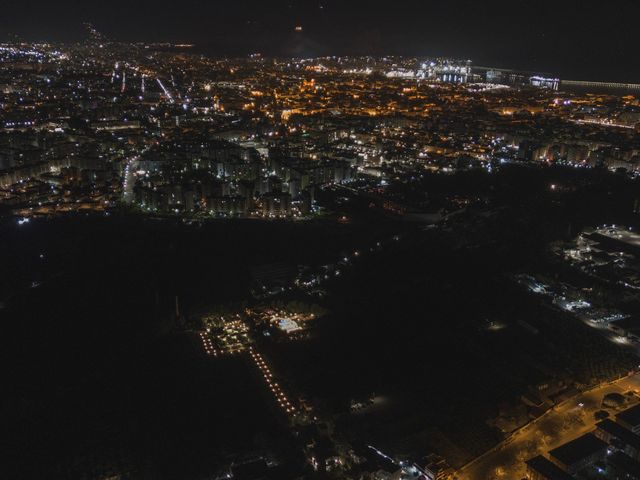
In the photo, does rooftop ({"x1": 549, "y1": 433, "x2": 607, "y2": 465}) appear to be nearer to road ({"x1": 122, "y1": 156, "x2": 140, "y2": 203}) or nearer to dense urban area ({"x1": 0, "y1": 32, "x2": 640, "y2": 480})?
dense urban area ({"x1": 0, "y1": 32, "x2": 640, "y2": 480})

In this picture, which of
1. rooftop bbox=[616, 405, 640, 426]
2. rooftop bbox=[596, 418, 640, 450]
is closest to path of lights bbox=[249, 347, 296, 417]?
rooftop bbox=[596, 418, 640, 450]

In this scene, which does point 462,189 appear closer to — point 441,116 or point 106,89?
point 441,116

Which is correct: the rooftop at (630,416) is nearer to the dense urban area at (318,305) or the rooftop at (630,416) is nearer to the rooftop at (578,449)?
the dense urban area at (318,305)

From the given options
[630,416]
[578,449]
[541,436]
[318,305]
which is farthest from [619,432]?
[318,305]

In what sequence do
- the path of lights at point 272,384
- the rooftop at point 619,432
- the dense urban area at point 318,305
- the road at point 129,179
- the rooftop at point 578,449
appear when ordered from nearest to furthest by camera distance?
the rooftop at point 578,449 < the rooftop at point 619,432 < the dense urban area at point 318,305 < the path of lights at point 272,384 < the road at point 129,179

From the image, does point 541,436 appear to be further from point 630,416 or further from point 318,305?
point 318,305

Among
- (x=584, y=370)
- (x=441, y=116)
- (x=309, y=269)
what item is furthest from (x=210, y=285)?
(x=441, y=116)

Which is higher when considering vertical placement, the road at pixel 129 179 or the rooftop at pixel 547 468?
the rooftop at pixel 547 468

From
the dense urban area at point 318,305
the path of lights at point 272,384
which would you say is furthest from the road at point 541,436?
the path of lights at point 272,384
